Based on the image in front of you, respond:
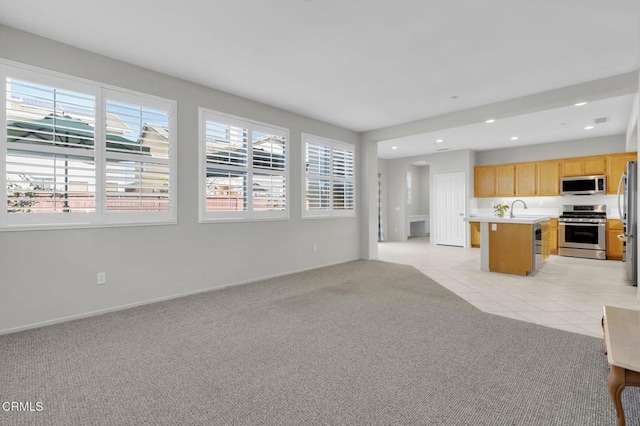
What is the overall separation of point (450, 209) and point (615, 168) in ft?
11.9

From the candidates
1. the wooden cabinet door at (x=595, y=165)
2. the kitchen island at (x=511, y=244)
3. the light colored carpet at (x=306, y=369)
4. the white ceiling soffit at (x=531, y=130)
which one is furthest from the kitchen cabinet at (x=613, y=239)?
the light colored carpet at (x=306, y=369)

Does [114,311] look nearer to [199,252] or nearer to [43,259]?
[43,259]

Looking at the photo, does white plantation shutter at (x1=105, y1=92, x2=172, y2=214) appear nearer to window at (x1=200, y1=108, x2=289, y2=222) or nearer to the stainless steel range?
window at (x1=200, y1=108, x2=289, y2=222)

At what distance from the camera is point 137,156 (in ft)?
12.2

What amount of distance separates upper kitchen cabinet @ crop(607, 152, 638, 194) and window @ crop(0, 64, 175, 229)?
8757 mm

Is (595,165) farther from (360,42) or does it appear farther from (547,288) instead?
(360,42)

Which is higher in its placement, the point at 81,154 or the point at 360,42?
the point at 360,42

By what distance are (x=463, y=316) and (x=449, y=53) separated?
280 cm

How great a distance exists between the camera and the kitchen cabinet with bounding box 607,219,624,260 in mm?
6809

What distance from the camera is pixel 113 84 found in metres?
3.56

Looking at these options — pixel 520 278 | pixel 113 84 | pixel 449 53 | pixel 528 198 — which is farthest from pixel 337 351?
pixel 528 198

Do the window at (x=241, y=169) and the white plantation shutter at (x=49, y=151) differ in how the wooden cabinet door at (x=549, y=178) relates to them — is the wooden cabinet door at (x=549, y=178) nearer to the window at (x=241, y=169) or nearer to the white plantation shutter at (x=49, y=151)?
the window at (x=241, y=169)

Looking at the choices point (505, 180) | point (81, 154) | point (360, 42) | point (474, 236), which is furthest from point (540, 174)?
point (81, 154)

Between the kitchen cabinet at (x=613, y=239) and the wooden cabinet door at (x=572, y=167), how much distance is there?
4.13 feet
